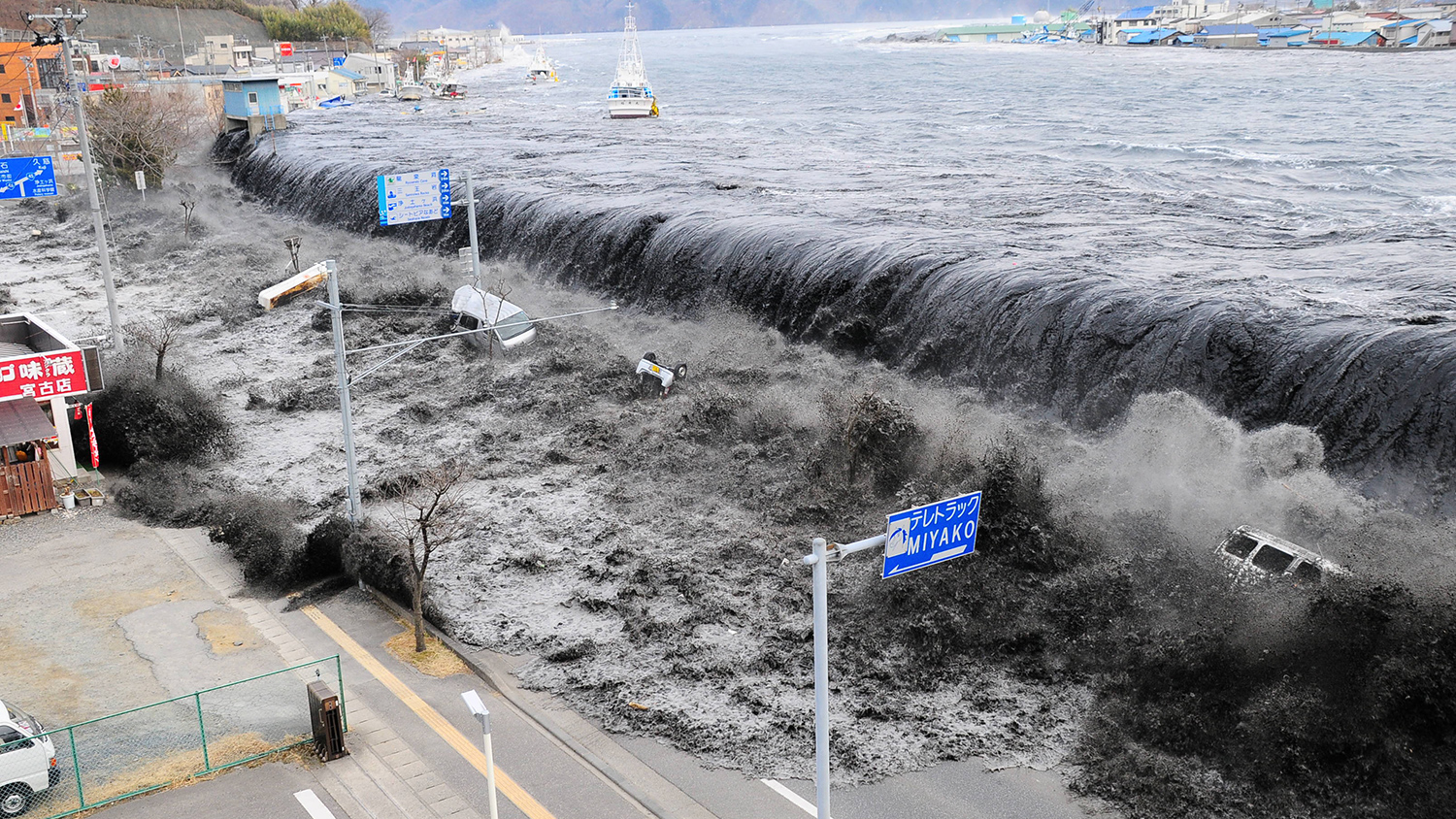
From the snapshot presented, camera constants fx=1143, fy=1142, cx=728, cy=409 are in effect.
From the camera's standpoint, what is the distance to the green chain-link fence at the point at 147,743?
15289 mm

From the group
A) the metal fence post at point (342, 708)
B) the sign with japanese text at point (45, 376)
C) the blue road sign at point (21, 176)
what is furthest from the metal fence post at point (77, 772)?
the blue road sign at point (21, 176)

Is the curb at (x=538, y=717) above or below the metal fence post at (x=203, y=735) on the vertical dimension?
below

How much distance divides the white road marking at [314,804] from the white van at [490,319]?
22.7m

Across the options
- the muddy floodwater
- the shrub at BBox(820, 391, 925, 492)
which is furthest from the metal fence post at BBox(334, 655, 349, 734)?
the shrub at BBox(820, 391, 925, 492)

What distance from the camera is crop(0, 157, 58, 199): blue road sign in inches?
1152

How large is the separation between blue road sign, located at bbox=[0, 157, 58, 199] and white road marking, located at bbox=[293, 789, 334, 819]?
20.6 meters

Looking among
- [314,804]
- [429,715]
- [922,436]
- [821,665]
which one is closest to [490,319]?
[922,436]

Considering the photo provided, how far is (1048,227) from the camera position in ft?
138

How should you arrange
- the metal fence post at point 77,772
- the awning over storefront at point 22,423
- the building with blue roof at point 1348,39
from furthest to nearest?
the building with blue roof at point 1348,39 → the awning over storefront at point 22,423 → the metal fence post at point 77,772

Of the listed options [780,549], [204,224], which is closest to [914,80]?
[204,224]

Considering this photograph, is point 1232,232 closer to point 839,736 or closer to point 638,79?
point 839,736

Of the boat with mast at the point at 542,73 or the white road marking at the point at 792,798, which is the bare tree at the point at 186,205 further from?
the boat with mast at the point at 542,73

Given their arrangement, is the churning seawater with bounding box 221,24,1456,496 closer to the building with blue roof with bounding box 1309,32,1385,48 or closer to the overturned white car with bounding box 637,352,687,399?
the overturned white car with bounding box 637,352,687,399

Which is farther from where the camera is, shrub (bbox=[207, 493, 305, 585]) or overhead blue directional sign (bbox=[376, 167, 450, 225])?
overhead blue directional sign (bbox=[376, 167, 450, 225])
